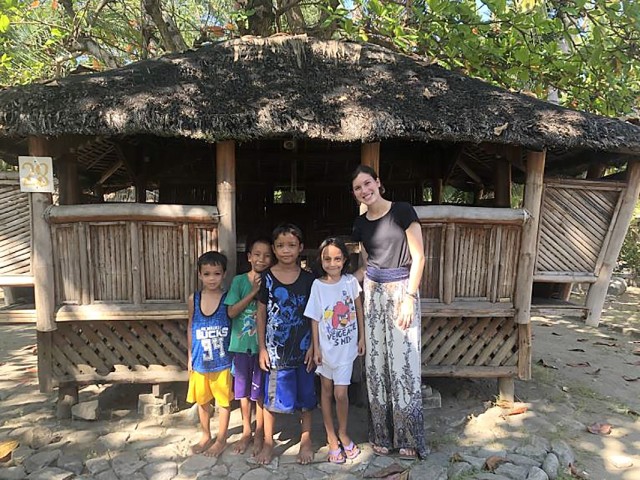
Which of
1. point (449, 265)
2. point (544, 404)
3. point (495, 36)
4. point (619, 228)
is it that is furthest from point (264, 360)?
point (495, 36)

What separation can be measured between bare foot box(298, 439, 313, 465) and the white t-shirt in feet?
2.24

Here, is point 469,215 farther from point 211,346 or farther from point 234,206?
point 211,346

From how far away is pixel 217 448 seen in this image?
11.2 ft

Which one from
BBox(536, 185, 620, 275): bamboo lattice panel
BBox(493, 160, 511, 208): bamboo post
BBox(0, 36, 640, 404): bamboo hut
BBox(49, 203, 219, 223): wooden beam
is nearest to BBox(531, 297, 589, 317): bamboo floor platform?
BBox(0, 36, 640, 404): bamboo hut

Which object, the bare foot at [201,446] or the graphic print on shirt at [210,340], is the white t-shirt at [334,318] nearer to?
the graphic print on shirt at [210,340]

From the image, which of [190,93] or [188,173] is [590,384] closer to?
[190,93]

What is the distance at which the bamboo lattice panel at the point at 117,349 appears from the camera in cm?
412

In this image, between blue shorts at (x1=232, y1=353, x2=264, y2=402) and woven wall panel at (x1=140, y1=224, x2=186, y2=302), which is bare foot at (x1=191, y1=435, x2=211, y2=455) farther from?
woven wall panel at (x1=140, y1=224, x2=186, y2=302)

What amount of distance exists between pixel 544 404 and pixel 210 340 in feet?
11.6

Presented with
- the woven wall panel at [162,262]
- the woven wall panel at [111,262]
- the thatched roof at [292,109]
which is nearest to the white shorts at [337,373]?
the woven wall panel at [162,262]

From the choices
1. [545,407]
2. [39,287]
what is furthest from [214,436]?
[545,407]

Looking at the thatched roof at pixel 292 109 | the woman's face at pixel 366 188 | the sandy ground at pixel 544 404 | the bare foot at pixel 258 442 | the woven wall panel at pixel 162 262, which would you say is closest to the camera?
the woman's face at pixel 366 188

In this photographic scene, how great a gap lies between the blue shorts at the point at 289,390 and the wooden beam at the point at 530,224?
2282 mm

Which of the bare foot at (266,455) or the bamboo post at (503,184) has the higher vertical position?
the bamboo post at (503,184)
